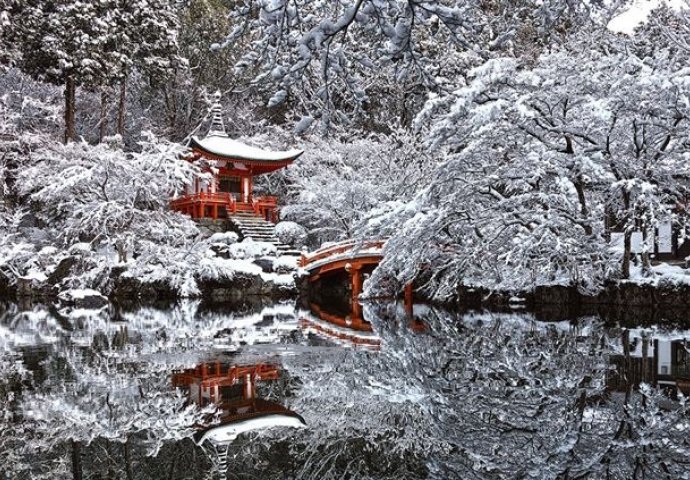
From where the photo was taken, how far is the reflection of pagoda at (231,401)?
448cm

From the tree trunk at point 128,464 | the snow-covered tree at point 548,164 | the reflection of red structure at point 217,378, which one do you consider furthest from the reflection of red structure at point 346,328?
the tree trunk at point 128,464

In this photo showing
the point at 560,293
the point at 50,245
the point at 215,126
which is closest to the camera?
the point at 560,293

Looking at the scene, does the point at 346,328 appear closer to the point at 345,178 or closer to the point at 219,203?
the point at 345,178

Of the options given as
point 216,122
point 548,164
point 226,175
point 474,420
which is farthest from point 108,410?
point 216,122

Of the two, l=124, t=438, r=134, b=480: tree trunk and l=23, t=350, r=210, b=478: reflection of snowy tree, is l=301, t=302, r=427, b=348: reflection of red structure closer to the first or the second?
l=23, t=350, r=210, b=478: reflection of snowy tree

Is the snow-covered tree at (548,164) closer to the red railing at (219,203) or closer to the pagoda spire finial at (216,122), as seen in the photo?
the red railing at (219,203)

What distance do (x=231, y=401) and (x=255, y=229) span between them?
19.0 metres

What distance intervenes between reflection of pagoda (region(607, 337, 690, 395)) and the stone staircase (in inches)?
602

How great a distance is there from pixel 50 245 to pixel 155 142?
4.66m

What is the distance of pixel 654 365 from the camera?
714 centimetres

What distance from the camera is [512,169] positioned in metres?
14.0

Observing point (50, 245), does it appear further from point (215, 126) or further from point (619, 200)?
point (619, 200)

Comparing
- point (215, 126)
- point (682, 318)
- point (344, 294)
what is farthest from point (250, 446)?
point (215, 126)

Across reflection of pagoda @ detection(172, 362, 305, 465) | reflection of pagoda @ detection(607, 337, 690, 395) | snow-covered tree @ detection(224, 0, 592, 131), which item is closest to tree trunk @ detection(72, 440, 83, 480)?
reflection of pagoda @ detection(172, 362, 305, 465)
